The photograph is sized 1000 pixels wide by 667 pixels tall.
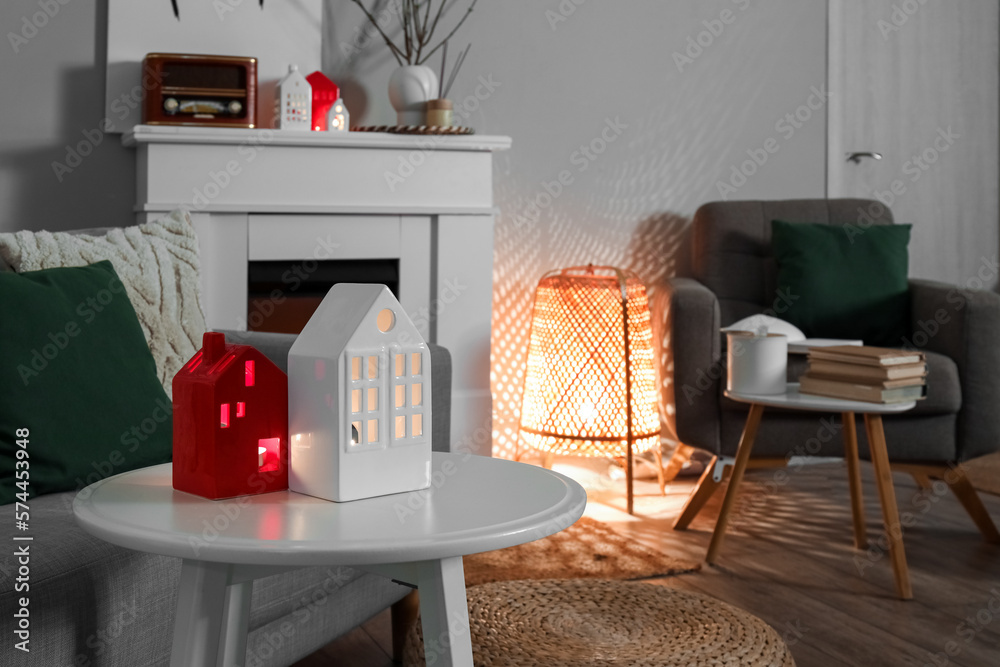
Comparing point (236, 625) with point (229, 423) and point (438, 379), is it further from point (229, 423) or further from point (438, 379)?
point (438, 379)

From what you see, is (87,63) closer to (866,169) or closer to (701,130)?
(701,130)

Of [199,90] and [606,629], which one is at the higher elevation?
[199,90]

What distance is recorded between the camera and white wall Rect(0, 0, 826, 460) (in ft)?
10.3

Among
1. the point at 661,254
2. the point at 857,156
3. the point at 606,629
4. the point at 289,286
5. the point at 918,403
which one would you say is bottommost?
the point at 606,629

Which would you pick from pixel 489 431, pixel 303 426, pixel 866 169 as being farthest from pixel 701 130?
pixel 303 426

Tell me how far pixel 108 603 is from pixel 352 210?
1.68 metres

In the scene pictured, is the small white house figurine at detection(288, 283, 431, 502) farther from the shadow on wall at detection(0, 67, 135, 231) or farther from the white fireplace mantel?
the shadow on wall at detection(0, 67, 135, 231)

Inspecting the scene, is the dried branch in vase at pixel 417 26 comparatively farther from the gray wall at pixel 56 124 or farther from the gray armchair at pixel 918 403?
the gray armchair at pixel 918 403

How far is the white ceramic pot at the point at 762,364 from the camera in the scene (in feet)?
7.37

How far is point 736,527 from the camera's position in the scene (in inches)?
105

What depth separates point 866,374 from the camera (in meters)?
2.14

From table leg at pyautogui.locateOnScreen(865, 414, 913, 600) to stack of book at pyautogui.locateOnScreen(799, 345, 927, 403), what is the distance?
91 millimetres

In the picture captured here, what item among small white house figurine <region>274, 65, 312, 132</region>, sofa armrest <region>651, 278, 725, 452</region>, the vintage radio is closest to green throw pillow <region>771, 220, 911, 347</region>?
sofa armrest <region>651, 278, 725, 452</region>

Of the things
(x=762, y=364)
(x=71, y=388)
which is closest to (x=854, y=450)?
(x=762, y=364)
